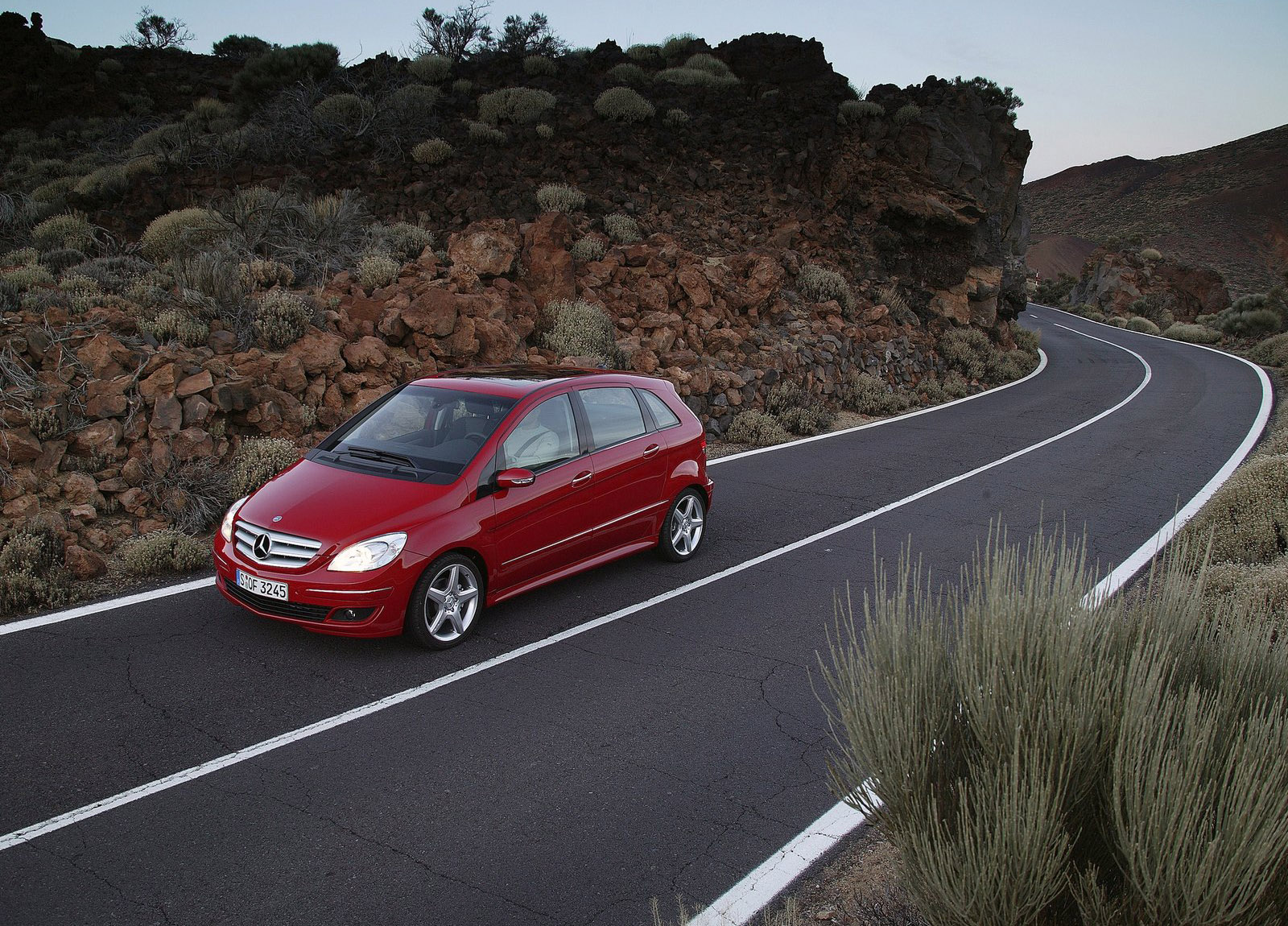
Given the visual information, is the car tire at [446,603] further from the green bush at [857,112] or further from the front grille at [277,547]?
the green bush at [857,112]

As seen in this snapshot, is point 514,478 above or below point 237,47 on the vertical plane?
below

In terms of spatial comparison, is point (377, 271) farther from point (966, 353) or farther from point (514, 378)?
point (966, 353)

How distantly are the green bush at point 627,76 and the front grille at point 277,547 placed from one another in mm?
24362

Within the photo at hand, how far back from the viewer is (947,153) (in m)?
25.4

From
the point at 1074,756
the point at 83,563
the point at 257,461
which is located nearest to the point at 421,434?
the point at 83,563

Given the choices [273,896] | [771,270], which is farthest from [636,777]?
[771,270]

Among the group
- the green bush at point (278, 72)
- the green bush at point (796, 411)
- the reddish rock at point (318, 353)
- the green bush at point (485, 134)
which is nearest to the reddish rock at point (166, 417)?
the reddish rock at point (318, 353)

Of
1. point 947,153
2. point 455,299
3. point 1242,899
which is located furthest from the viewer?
point 947,153

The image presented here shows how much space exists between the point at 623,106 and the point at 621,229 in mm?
7021

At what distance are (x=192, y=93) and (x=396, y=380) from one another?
817 inches

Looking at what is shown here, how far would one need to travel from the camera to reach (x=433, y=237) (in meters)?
16.3

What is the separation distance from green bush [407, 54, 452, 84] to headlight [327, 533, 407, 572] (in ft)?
77.1

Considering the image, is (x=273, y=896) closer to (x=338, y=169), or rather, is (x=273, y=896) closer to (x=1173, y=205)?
(x=338, y=169)

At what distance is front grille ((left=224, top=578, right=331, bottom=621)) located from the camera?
567 centimetres
